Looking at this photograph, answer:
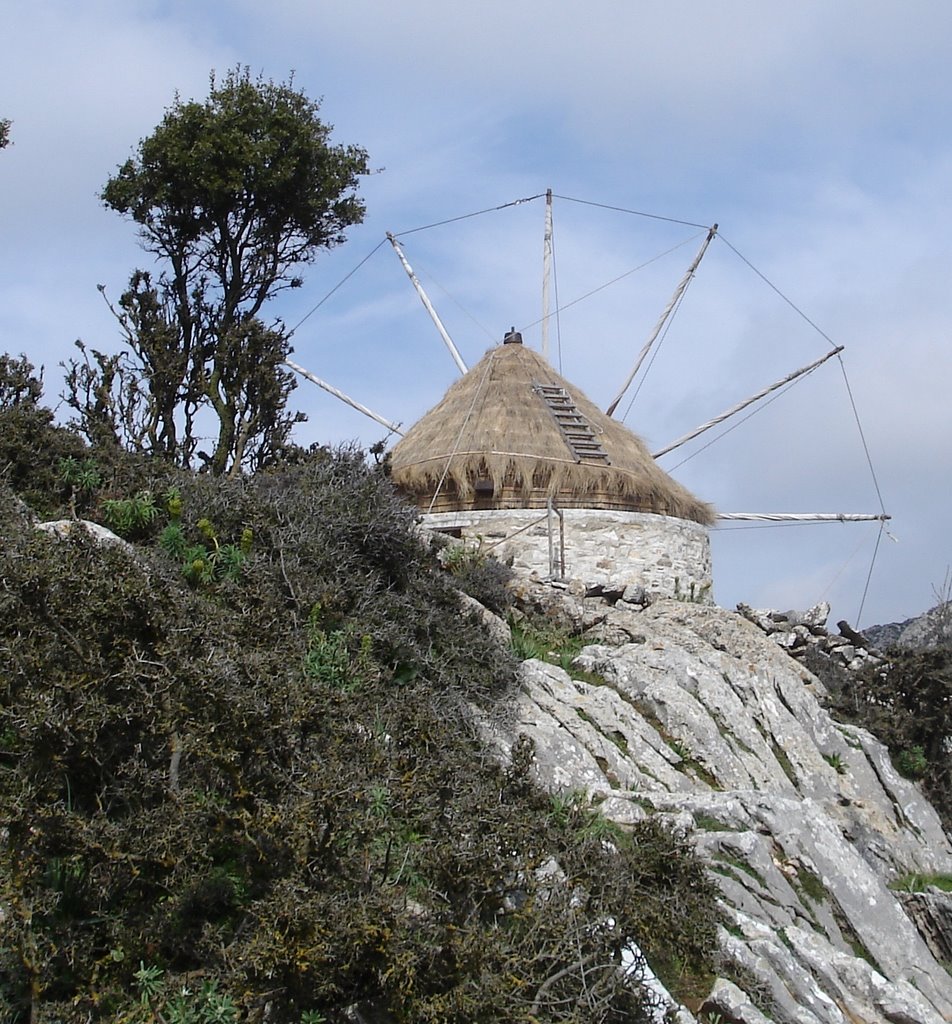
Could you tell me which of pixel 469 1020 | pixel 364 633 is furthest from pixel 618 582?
pixel 469 1020

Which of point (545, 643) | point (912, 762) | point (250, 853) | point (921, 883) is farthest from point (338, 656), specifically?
point (912, 762)

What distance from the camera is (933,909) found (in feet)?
33.7

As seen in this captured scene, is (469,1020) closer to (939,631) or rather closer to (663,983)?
(663,983)

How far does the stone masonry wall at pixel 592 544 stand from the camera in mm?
18266

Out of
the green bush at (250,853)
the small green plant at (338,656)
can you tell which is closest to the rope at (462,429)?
the small green plant at (338,656)

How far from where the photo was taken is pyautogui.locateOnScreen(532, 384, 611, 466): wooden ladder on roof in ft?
64.3

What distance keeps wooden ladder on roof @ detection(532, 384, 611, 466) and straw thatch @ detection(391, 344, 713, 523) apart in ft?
0.33

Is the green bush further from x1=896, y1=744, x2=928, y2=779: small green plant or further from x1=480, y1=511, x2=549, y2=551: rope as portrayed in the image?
x1=480, y1=511, x2=549, y2=551: rope

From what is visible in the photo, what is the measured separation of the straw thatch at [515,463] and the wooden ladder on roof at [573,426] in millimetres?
101

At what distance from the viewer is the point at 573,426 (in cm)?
2033

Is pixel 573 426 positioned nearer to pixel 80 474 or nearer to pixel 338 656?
pixel 80 474

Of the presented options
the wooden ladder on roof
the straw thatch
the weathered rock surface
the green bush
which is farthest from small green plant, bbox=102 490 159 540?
the wooden ladder on roof

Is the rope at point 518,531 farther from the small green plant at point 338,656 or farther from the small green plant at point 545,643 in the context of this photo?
the small green plant at point 338,656

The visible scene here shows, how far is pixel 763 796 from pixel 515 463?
1003 cm
